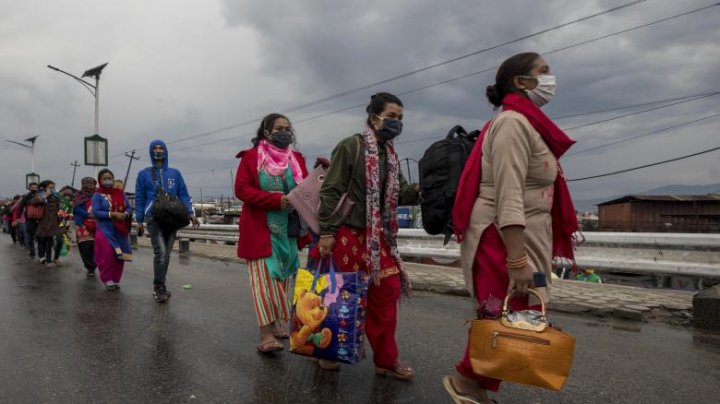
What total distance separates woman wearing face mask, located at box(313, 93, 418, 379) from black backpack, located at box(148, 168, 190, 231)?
3252 millimetres

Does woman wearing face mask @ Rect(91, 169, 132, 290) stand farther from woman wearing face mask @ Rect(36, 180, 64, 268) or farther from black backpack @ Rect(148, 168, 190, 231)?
woman wearing face mask @ Rect(36, 180, 64, 268)

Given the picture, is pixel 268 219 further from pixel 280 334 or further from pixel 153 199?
pixel 153 199

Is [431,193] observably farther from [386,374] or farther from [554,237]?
[386,374]

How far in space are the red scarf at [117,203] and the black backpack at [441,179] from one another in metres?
6.04

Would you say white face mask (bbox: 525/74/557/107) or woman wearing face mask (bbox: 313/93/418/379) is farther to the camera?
woman wearing face mask (bbox: 313/93/418/379)

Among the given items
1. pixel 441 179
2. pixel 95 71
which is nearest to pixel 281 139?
pixel 441 179

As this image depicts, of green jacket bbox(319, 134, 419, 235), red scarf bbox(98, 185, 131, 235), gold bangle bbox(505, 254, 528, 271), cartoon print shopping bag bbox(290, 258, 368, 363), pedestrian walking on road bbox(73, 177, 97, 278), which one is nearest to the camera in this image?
gold bangle bbox(505, 254, 528, 271)

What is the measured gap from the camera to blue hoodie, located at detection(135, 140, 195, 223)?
5.95 m

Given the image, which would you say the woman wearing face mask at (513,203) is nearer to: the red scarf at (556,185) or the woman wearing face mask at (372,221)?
the red scarf at (556,185)

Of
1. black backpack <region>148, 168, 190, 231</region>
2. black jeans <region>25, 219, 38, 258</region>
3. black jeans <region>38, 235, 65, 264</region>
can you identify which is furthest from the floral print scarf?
black jeans <region>25, 219, 38, 258</region>

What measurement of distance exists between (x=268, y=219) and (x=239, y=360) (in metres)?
1.05

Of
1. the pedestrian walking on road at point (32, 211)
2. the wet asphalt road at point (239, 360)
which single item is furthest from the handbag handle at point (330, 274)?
the pedestrian walking on road at point (32, 211)

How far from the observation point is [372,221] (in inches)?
125

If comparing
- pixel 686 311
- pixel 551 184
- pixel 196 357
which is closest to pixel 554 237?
pixel 551 184
